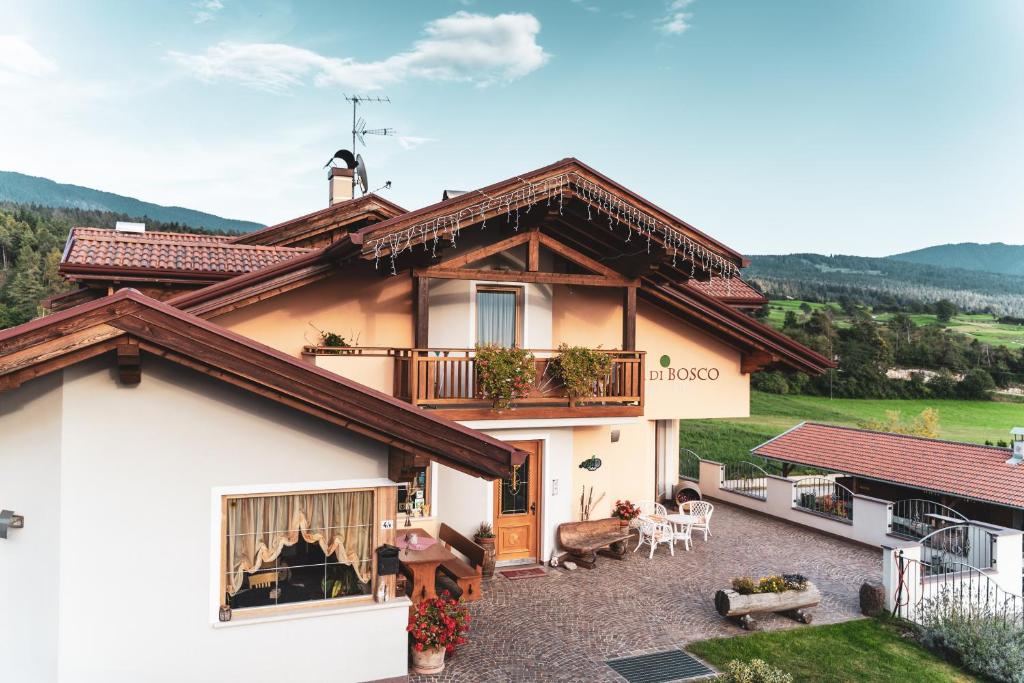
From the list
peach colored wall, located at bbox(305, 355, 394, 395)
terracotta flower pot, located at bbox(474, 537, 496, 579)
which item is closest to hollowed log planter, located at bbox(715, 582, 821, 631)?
terracotta flower pot, located at bbox(474, 537, 496, 579)

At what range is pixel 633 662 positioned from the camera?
9.52m

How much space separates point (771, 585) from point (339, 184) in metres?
15.2

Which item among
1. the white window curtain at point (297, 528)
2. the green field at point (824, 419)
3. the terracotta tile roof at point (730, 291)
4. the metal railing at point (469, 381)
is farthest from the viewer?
the green field at point (824, 419)

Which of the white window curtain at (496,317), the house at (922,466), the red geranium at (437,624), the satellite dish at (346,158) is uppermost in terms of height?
the satellite dish at (346,158)

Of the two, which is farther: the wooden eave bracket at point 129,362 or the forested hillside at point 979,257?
the forested hillside at point 979,257

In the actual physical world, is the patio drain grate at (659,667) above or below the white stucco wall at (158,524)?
below

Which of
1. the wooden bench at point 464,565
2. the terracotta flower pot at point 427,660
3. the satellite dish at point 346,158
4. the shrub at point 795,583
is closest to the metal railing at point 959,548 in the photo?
the shrub at point 795,583

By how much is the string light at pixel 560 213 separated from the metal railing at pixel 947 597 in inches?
242

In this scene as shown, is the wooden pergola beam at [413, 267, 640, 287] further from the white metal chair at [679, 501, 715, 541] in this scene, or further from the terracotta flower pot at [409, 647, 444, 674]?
the terracotta flower pot at [409, 647, 444, 674]

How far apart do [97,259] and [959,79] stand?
5841 cm

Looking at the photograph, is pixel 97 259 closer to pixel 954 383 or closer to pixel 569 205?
pixel 569 205

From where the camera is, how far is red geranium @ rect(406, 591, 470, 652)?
879cm

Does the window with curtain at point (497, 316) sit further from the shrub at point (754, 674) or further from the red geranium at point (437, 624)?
the shrub at point (754, 674)

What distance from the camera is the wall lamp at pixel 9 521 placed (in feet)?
23.6
